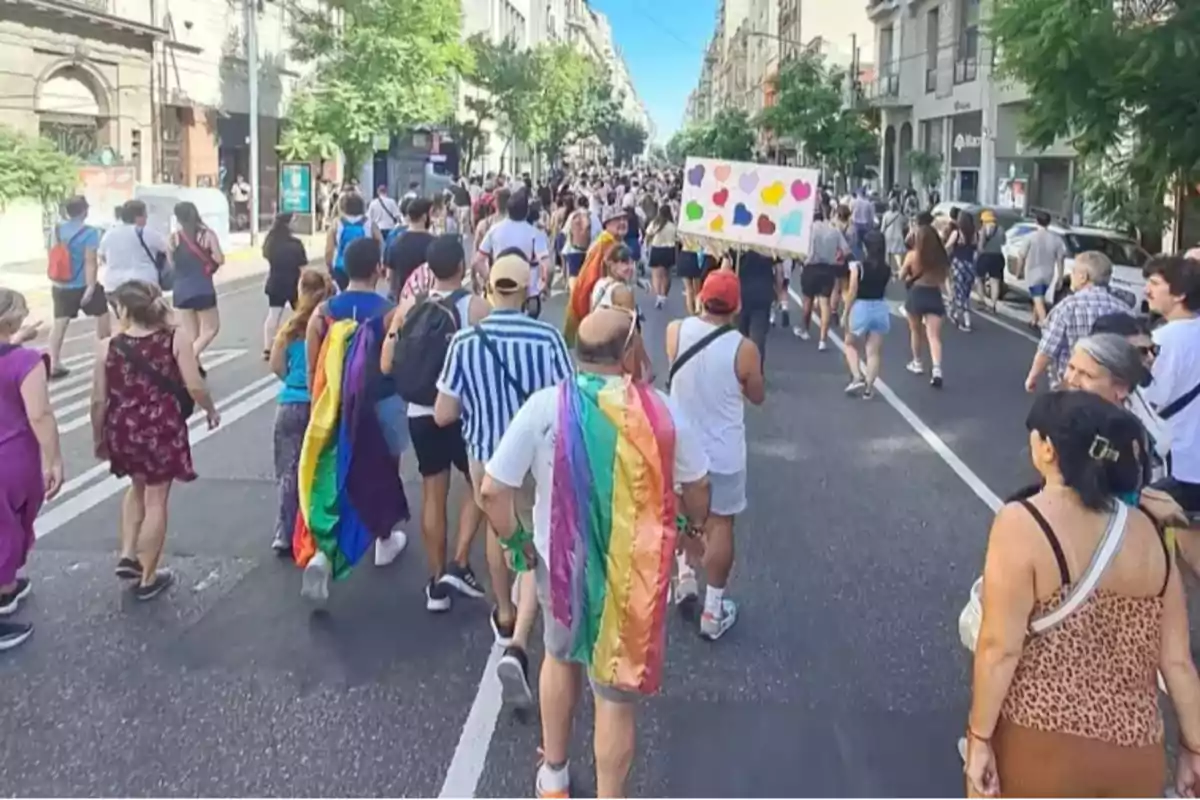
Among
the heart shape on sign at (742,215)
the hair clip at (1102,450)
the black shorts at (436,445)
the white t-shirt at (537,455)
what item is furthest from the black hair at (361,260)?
the heart shape on sign at (742,215)

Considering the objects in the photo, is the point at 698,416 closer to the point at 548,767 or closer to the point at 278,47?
the point at 548,767

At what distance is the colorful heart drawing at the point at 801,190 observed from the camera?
10.1 meters

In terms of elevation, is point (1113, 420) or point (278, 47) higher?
point (278, 47)

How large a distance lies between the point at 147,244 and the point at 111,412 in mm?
5884

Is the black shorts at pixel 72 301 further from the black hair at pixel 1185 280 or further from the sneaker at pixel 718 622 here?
the black hair at pixel 1185 280

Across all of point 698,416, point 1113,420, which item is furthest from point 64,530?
point 1113,420

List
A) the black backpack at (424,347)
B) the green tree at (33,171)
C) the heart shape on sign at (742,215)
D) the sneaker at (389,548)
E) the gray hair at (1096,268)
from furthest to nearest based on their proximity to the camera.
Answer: the green tree at (33,171) < the heart shape on sign at (742,215) < the gray hair at (1096,268) < the sneaker at (389,548) < the black backpack at (424,347)

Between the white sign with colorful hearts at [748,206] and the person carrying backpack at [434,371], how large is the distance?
177 inches

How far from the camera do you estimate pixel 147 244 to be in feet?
38.5

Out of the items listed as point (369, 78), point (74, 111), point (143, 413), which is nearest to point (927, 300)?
point (143, 413)

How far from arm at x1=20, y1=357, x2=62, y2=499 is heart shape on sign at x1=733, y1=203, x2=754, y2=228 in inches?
235

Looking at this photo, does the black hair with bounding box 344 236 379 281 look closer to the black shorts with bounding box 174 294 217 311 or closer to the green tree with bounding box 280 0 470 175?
the black shorts with bounding box 174 294 217 311

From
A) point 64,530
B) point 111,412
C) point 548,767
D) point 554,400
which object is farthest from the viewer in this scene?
point 64,530

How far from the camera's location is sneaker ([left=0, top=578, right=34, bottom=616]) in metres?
6.10
